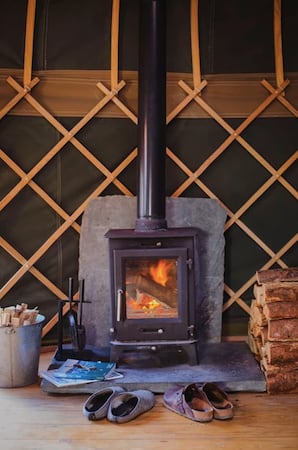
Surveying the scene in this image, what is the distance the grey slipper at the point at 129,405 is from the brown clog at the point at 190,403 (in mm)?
78

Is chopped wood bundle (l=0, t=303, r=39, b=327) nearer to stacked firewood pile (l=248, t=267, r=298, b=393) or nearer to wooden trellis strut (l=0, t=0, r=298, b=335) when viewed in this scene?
wooden trellis strut (l=0, t=0, r=298, b=335)

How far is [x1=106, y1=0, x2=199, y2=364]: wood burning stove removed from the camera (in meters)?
2.46

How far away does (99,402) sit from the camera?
211 centimetres

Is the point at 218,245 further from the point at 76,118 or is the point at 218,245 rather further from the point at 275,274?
the point at 76,118

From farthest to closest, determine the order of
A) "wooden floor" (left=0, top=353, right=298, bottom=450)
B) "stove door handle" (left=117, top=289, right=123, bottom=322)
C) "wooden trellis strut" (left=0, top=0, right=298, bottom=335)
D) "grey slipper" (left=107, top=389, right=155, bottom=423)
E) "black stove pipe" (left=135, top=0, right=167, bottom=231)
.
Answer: "wooden trellis strut" (left=0, top=0, right=298, bottom=335) → "black stove pipe" (left=135, top=0, right=167, bottom=231) → "stove door handle" (left=117, top=289, right=123, bottom=322) → "grey slipper" (left=107, top=389, right=155, bottom=423) → "wooden floor" (left=0, top=353, right=298, bottom=450)

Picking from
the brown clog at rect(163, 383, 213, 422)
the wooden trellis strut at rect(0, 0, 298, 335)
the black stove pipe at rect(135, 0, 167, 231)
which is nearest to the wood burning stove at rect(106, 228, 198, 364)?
the black stove pipe at rect(135, 0, 167, 231)

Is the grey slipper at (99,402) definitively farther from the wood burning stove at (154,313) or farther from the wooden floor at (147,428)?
the wood burning stove at (154,313)

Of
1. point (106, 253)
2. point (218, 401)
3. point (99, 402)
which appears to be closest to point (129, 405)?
point (99, 402)

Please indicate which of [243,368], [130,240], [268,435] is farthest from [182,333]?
[268,435]

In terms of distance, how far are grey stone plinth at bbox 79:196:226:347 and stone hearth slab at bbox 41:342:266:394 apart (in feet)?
1.19

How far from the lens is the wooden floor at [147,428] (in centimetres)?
183

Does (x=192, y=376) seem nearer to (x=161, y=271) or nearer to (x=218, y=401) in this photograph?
(x=218, y=401)

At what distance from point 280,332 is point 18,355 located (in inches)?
45.0

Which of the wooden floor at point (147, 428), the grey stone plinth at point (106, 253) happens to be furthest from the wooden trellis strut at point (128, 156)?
the wooden floor at point (147, 428)
